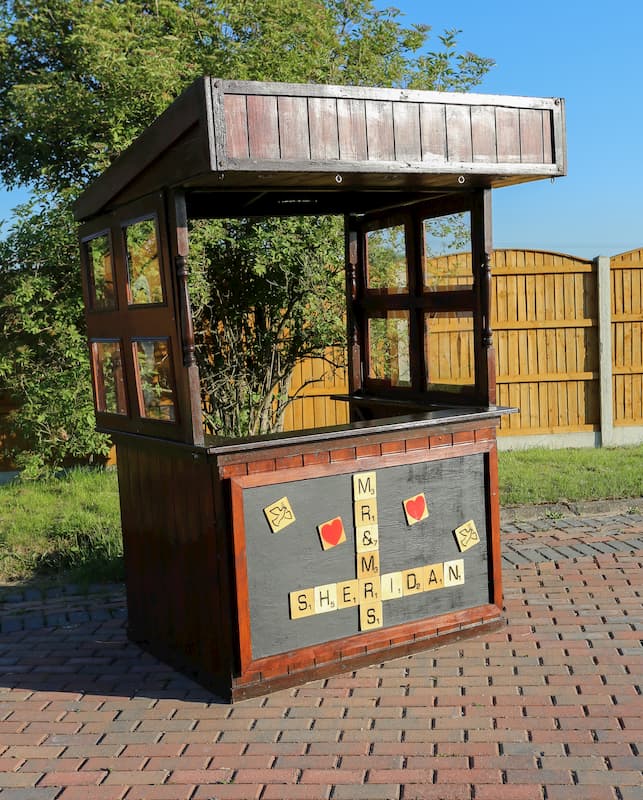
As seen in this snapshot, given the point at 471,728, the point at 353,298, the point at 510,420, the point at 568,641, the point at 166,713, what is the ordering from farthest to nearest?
the point at 510,420, the point at 353,298, the point at 568,641, the point at 166,713, the point at 471,728

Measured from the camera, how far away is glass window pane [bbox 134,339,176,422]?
4.92 meters

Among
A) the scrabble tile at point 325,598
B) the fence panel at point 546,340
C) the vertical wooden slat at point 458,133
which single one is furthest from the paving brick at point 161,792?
the fence panel at point 546,340

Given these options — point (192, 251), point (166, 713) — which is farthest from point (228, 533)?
point (192, 251)

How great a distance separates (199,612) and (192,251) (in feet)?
17.7

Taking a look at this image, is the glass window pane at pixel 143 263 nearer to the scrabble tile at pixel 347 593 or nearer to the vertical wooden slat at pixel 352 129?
the vertical wooden slat at pixel 352 129

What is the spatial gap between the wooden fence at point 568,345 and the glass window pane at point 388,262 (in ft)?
18.0

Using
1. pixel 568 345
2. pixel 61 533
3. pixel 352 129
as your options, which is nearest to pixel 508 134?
pixel 352 129

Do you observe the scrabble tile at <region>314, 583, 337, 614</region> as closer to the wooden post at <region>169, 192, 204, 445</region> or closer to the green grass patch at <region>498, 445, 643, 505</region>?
the wooden post at <region>169, 192, 204, 445</region>

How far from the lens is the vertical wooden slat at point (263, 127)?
433 cm

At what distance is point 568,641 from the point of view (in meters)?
5.36

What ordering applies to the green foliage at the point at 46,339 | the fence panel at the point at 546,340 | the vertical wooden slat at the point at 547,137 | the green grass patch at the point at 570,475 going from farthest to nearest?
the fence panel at the point at 546,340 → the green foliage at the point at 46,339 → the green grass patch at the point at 570,475 → the vertical wooden slat at the point at 547,137

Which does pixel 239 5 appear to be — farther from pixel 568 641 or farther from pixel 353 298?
pixel 568 641

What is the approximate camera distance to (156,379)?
5090 mm

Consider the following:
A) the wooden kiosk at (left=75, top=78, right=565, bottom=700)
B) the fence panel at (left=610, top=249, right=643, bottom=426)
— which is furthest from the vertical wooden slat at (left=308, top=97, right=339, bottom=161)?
the fence panel at (left=610, top=249, right=643, bottom=426)
